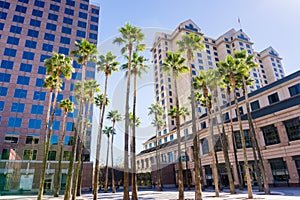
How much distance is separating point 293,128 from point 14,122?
5356 centimetres

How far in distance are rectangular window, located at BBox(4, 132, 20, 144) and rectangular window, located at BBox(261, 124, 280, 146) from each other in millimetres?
49339

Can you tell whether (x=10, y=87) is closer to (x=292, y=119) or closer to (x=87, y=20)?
(x=87, y=20)

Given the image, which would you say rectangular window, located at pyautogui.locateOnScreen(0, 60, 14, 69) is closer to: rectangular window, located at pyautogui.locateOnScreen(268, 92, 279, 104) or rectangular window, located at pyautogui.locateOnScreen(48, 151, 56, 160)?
rectangular window, located at pyautogui.locateOnScreen(48, 151, 56, 160)

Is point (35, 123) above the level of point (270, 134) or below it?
above

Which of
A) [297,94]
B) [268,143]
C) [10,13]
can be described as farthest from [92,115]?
[297,94]

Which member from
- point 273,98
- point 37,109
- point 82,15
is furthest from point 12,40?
point 273,98

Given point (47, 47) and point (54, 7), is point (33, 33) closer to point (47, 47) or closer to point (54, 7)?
point (47, 47)

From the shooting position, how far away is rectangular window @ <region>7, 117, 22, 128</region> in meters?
45.7

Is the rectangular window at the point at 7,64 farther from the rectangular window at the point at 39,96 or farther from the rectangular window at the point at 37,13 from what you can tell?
the rectangular window at the point at 37,13

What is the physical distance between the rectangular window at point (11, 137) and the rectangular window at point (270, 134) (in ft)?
162

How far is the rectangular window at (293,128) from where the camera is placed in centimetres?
3023

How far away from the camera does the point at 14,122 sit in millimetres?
46062

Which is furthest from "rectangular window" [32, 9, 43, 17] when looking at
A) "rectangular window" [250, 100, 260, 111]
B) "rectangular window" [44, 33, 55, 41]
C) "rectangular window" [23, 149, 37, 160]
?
"rectangular window" [250, 100, 260, 111]

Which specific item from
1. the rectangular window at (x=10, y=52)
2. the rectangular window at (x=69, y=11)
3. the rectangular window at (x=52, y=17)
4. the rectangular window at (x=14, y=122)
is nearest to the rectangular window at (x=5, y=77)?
the rectangular window at (x=10, y=52)
